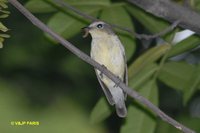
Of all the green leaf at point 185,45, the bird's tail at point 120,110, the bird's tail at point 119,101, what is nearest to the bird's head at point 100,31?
the bird's tail at point 119,101

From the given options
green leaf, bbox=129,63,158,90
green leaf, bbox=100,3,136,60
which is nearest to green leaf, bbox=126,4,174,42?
green leaf, bbox=100,3,136,60

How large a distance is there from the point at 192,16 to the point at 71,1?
0.71m

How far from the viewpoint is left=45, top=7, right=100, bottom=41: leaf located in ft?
10.3

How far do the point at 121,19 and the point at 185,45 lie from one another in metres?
0.42

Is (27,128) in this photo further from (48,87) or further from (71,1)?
(48,87)

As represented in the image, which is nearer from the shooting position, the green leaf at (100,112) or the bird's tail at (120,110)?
the green leaf at (100,112)

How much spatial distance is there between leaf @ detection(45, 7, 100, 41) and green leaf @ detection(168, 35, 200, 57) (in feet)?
1.72

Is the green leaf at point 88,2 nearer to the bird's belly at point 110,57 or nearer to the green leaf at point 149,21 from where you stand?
the green leaf at point 149,21

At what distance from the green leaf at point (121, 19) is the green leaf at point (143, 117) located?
0.24m

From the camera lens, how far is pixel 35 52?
4578mm

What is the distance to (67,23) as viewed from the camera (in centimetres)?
317

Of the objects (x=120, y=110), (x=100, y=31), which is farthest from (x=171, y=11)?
(x=100, y=31)

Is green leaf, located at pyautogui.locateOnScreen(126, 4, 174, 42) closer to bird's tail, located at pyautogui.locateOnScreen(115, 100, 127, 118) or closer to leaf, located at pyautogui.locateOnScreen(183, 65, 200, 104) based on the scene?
leaf, located at pyautogui.locateOnScreen(183, 65, 200, 104)

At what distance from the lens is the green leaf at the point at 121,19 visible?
3141mm
